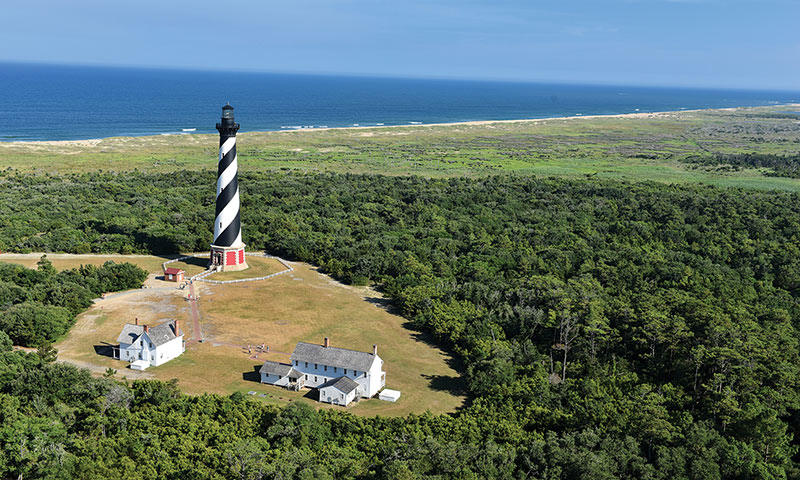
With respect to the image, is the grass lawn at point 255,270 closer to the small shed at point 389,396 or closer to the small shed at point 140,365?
the small shed at point 140,365

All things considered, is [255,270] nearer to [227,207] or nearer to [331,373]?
[227,207]

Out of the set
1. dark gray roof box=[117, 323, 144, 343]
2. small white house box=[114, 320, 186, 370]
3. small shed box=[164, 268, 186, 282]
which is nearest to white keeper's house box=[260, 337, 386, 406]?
small white house box=[114, 320, 186, 370]

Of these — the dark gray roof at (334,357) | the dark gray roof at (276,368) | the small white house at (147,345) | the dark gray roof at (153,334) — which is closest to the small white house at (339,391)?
the dark gray roof at (334,357)

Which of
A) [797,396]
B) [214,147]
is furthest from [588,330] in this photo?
[214,147]

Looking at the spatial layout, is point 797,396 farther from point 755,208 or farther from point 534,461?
point 755,208

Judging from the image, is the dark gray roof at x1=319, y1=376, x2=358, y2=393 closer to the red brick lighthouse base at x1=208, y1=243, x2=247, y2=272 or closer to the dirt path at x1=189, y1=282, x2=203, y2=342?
the dirt path at x1=189, y1=282, x2=203, y2=342

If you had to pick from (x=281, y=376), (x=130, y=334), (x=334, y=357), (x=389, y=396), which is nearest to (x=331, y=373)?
(x=334, y=357)
